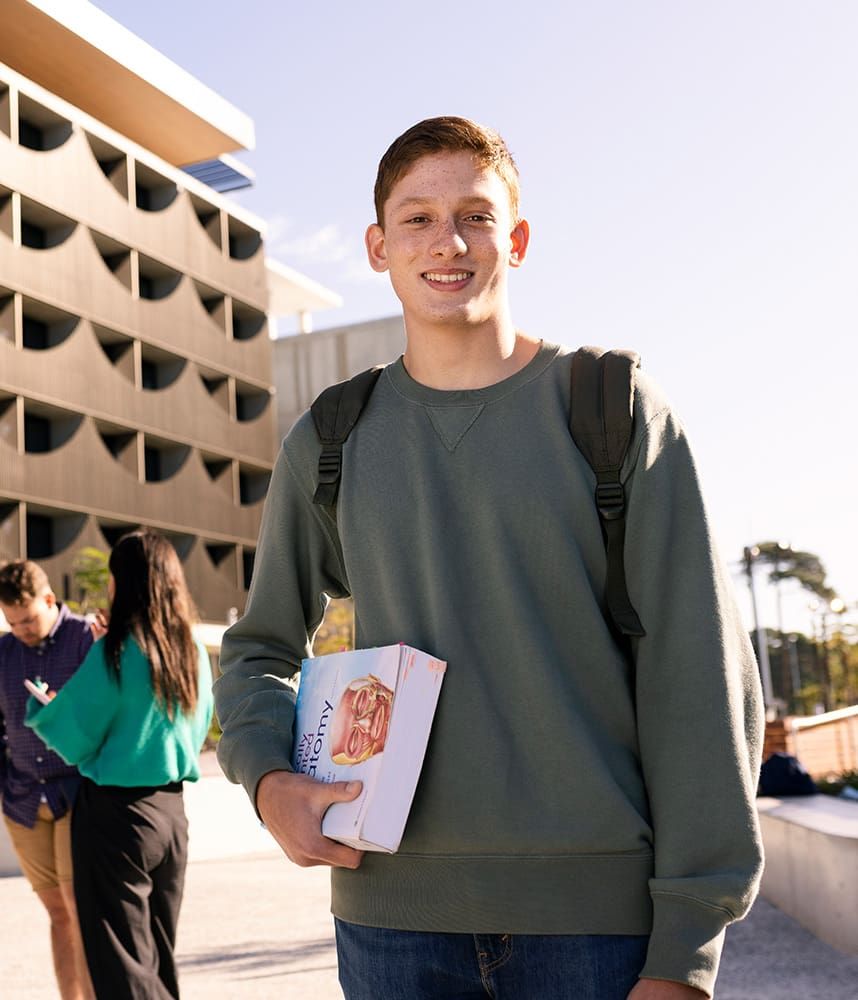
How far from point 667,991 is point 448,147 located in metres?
1.31

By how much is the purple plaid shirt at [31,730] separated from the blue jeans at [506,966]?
175 inches

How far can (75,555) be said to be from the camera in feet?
137

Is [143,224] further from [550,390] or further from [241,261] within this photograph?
[550,390]

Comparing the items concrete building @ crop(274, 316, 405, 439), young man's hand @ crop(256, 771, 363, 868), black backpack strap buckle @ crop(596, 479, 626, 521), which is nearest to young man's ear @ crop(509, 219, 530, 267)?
black backpack strap buckle @ crop(596, 479, 626, 521)

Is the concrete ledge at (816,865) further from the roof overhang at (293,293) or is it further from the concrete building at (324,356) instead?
the roof overhang at (293,293)

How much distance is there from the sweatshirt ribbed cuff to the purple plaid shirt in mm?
4755

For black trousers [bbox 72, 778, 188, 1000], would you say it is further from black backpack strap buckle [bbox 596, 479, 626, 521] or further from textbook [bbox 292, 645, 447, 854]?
black backpack strap buckle [bbox 596, 479, 626, 521]

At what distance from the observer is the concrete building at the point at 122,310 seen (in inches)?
1622

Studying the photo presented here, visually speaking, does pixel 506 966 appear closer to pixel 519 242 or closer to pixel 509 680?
pixel 509 680

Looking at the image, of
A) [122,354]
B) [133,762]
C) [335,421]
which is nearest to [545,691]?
[335,421]

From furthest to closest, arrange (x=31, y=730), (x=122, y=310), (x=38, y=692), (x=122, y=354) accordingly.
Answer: (x=122, y=354), (x=122, y=310), (x=31, y=730), (x=38, y=692)

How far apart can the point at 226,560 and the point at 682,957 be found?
4892 centimetres

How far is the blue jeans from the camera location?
6.31ft

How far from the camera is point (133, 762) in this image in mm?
5312
